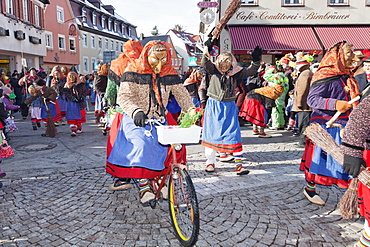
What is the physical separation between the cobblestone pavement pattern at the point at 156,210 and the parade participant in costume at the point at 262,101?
97.7 inches

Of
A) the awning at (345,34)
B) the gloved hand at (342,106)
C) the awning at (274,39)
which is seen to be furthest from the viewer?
the awning at (345,34)

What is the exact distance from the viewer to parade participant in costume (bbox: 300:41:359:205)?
3725 mm

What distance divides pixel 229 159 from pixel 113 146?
3046 mm

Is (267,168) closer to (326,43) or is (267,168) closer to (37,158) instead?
(37,158)

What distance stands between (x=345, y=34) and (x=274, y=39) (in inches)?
164

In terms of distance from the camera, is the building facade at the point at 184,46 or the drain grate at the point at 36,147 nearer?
the drain grate at the point at 36,147

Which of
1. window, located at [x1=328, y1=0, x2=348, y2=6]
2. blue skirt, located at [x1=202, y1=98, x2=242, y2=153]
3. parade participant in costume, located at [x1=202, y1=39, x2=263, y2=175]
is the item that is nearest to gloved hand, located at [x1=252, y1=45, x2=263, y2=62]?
parade participant in costume, located at [x1=202, y1=39, x2=263, y2=175]

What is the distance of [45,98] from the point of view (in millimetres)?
9664

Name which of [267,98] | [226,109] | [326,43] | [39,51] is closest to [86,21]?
[39,51]

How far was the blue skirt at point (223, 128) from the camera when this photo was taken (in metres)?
5.39

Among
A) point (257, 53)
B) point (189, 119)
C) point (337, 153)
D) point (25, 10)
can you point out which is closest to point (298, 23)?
point (257, 53)

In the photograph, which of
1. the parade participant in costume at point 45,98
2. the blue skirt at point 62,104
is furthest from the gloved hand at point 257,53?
the blue skirt at point 62,104

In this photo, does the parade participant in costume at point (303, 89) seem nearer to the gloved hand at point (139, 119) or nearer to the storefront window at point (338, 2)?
the gloved hand at point (139, 119)

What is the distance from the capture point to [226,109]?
5480 millimetres
